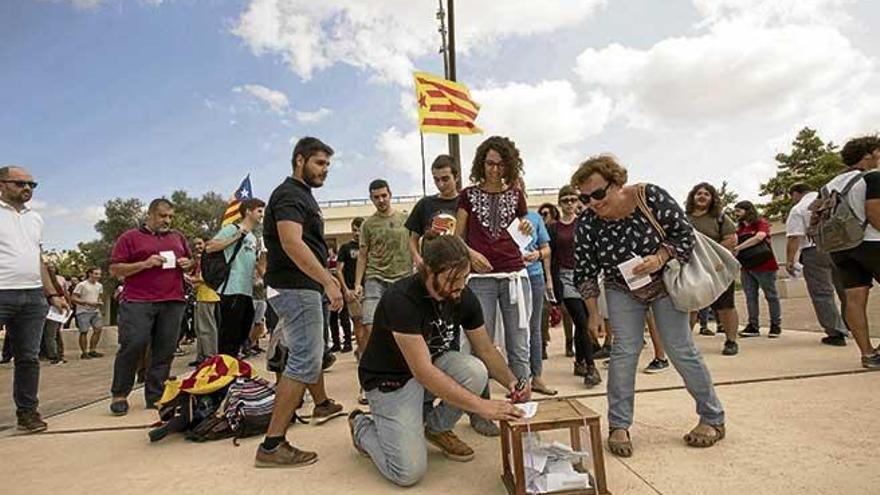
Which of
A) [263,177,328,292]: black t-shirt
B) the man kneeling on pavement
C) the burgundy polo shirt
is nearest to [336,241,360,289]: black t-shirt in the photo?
the burgundy polo shirt

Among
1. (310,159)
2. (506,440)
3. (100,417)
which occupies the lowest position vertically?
(100,417)

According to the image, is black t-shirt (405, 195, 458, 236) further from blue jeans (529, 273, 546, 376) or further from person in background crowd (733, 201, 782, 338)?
person in background crowd (733, 201, 782, 338)

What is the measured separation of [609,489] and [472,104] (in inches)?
254

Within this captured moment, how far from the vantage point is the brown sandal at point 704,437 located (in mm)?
2826

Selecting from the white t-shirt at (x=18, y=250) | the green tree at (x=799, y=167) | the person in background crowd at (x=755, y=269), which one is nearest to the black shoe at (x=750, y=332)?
the person in background crowd at (x=755, y=269)

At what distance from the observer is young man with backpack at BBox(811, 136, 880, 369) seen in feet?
14.2

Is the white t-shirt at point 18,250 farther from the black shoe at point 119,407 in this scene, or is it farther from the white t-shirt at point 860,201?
the white t-shirt at point 860,201

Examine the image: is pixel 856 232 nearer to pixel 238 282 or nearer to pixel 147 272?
pixel 238 282

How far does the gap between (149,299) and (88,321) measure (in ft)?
22.8

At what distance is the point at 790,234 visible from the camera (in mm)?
6012

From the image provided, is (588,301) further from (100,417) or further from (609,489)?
(100,417)

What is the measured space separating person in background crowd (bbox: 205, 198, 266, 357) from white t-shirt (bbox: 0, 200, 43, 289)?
5.09 ft

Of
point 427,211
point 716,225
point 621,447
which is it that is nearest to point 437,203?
point 427,211

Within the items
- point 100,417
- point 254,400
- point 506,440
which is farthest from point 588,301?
point 100,417
